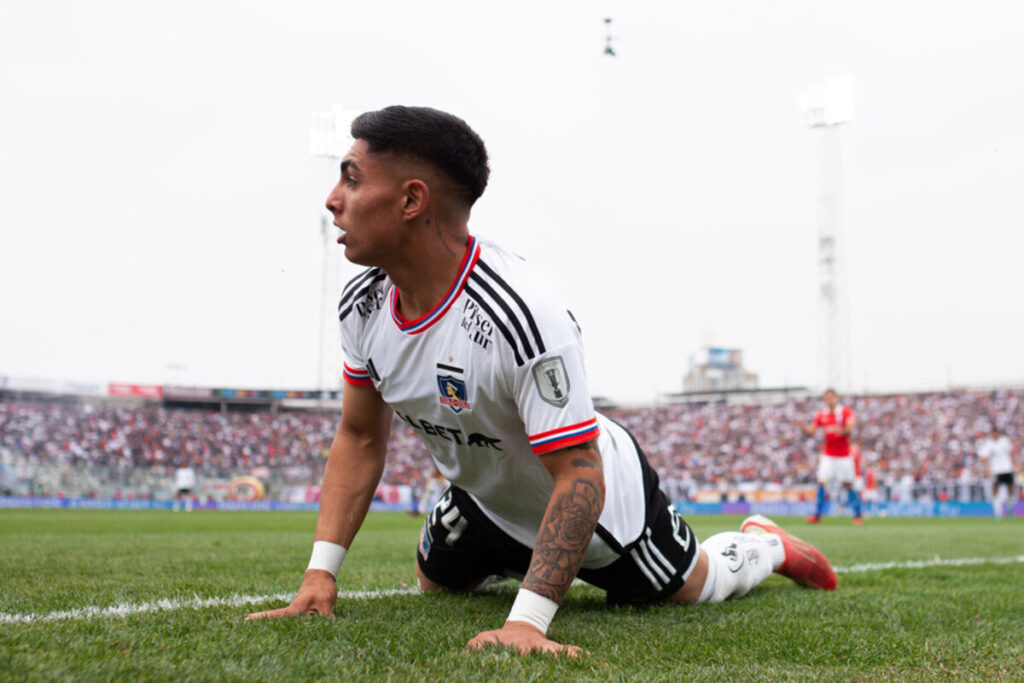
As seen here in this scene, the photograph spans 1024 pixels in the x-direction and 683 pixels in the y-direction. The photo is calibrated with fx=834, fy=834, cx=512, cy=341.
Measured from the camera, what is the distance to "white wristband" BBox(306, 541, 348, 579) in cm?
292

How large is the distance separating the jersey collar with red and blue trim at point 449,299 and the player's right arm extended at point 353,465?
49 cm

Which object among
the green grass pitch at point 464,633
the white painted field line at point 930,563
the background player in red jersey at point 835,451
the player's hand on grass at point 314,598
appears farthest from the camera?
the background player in red jersey at point 835,451

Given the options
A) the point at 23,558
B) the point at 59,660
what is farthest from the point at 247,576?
the point at 59,660

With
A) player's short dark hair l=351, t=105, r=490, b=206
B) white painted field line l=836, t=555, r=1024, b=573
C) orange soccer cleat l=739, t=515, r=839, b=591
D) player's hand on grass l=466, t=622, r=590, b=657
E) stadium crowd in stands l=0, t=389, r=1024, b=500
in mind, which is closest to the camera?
player's hand on grass l=466, t=622, r=590, b=657

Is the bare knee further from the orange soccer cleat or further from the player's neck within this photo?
the player's neck

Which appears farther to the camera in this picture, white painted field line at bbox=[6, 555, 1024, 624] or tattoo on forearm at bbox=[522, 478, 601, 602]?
white painted field line at bbox=[6, 555, 1024, 624]

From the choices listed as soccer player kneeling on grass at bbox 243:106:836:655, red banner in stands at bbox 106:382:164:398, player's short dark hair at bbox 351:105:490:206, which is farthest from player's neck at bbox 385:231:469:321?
red banner in stands at bbox 106:382:164:398

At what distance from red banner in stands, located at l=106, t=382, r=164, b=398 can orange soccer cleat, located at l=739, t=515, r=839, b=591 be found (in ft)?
147

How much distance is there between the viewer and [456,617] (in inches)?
115

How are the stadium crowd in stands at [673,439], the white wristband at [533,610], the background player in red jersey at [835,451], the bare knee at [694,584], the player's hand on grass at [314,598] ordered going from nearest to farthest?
the white wristband at [533,610] < the player's hand on grass at [314,598] < the bare knee at [694,584] < the background player in red jersey at [835,451] < the stadium crowd in stands at [673,439]

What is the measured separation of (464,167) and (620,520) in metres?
1.39

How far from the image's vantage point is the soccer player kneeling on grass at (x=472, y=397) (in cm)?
246

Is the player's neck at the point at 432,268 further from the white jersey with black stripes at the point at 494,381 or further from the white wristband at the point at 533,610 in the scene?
the white wristband at the point at 533,610

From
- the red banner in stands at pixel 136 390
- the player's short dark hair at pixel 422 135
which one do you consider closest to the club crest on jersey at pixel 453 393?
the player's short dark hair at pixel 422 135
